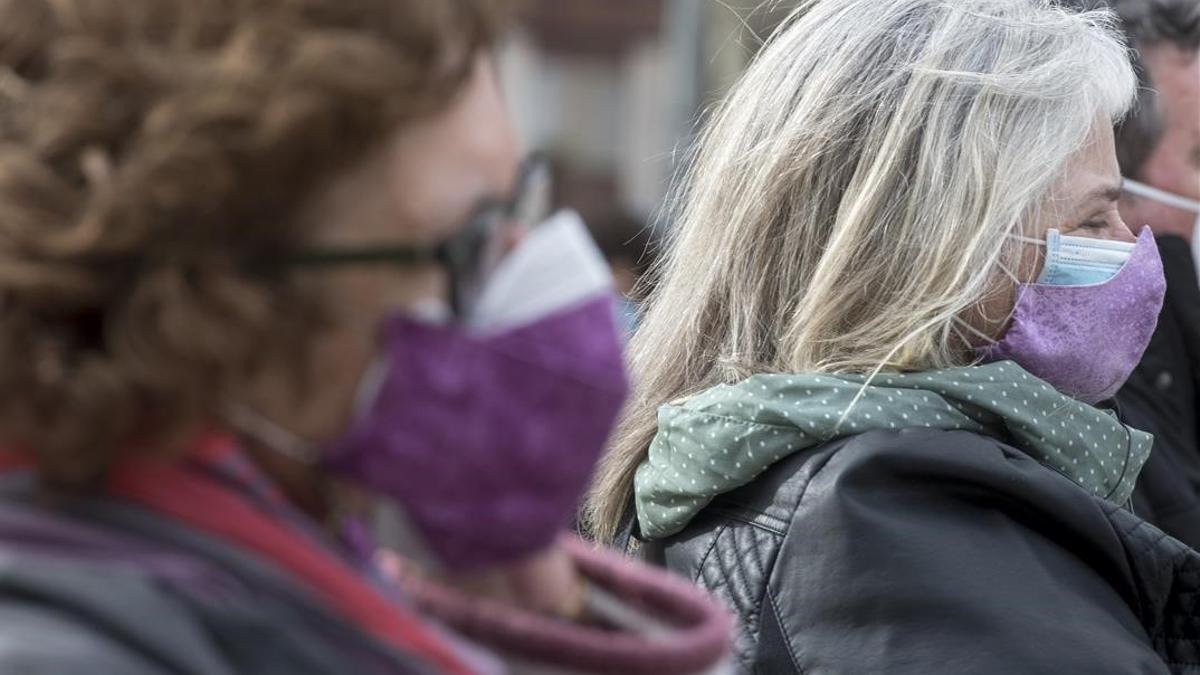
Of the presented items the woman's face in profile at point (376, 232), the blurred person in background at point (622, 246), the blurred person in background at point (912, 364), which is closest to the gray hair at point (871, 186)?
the blurred person in background at point (912, 364)

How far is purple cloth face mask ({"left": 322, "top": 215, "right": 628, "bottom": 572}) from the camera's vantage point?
132 centimetres

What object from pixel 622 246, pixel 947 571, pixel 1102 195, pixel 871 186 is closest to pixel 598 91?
pixel 622 246

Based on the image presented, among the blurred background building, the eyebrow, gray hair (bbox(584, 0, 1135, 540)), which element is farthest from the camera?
the blurred background building

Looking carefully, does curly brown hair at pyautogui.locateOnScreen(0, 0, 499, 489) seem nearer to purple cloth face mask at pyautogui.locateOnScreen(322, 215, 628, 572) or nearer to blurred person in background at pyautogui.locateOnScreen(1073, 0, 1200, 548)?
purple cloth face mask at pyautogui.locateOnScreen(322, 215, 628, 572)

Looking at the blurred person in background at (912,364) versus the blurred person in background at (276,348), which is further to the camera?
the blurred person in background at (912,364)

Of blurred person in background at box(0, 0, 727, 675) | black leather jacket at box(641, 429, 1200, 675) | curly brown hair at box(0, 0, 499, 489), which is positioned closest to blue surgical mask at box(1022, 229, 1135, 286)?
black leather jacket at box(641, 429, 1200, 675)

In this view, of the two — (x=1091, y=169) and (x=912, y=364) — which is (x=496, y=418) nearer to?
(x=912, y=364)

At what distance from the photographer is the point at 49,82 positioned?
4.16ft

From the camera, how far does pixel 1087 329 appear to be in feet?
8.41

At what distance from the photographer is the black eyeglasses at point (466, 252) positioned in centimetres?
130

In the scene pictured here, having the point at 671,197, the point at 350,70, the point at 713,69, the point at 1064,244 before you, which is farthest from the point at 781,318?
the point at 713,69

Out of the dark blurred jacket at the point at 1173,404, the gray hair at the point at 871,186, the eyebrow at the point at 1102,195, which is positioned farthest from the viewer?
the dark blurred jacket at the point at 1173,404

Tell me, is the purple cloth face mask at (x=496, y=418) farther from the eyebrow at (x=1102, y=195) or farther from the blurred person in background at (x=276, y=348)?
the eyebrow at (x=1102, y=195)

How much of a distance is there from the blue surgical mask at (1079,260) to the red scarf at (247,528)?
1511mm
